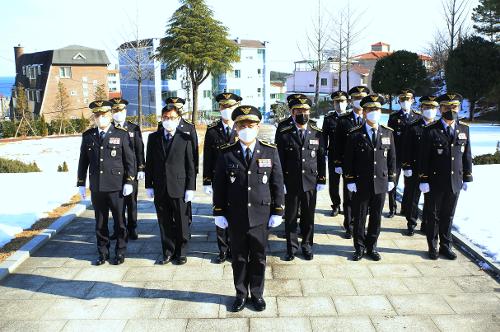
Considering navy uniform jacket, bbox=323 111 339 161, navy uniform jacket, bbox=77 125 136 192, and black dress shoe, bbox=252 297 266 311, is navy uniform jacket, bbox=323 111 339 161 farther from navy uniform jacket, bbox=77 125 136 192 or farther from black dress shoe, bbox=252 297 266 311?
black dress shoe, bbox=252 297 266 311

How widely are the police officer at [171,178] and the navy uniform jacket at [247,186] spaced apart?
1.32 meters

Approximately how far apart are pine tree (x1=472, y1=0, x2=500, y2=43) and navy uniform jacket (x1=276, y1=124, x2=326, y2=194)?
107 feet

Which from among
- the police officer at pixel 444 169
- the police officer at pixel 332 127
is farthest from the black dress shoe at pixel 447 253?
the police officer at pixel 332 127

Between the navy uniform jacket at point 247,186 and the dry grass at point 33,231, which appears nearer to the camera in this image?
the navy uniform jacket at point 247,186

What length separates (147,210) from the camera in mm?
8828

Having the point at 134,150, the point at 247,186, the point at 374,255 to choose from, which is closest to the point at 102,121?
the point at 134,150

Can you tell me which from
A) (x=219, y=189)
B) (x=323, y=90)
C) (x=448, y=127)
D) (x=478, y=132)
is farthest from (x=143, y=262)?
(x=323, y=90)

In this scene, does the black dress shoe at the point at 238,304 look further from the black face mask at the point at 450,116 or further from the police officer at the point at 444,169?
the black face mask at the point at 450,116

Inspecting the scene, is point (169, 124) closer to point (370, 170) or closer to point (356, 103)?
point (370, 170)

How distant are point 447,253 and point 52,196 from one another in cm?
831

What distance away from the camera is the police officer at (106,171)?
5.91 m

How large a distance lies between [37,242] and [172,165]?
8.87 ft

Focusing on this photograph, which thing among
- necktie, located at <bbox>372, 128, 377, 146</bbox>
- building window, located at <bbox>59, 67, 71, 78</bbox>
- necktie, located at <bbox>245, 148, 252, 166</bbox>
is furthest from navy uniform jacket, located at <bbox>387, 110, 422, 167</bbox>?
building window, located at <bbox>59, 67, 71, 78</bbox>

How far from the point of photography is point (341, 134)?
7297mm
